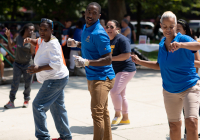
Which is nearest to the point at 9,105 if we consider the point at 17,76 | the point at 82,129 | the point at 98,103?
the point at 17,76

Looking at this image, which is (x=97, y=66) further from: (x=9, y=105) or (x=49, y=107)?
(x=9, y=105)

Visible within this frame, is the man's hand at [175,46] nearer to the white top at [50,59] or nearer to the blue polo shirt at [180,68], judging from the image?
the blue polo shirt at [180,68]

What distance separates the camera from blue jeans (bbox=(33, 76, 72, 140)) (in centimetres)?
401

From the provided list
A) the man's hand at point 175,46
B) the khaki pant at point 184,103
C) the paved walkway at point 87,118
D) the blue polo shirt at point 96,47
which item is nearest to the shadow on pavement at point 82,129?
the paved walkway at point 87,118

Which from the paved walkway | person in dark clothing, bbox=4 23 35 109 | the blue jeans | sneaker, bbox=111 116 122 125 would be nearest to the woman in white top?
the blue jeans

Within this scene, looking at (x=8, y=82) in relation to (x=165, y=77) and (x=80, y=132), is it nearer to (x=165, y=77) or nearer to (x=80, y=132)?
(x=80, y=132)

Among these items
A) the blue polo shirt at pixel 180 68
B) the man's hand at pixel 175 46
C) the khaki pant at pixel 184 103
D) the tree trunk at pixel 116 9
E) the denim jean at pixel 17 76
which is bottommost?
the denim jean at pixel 17 76

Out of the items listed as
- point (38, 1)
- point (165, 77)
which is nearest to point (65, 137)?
point (165, 77)

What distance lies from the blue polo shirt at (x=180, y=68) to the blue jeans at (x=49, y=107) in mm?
1466

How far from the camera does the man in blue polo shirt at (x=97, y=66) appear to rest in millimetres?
3773

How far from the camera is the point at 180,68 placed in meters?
3.60

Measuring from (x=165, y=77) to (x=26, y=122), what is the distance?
9.65 ft

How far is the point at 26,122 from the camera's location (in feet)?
18.4

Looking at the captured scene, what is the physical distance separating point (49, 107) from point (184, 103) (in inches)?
69.3
